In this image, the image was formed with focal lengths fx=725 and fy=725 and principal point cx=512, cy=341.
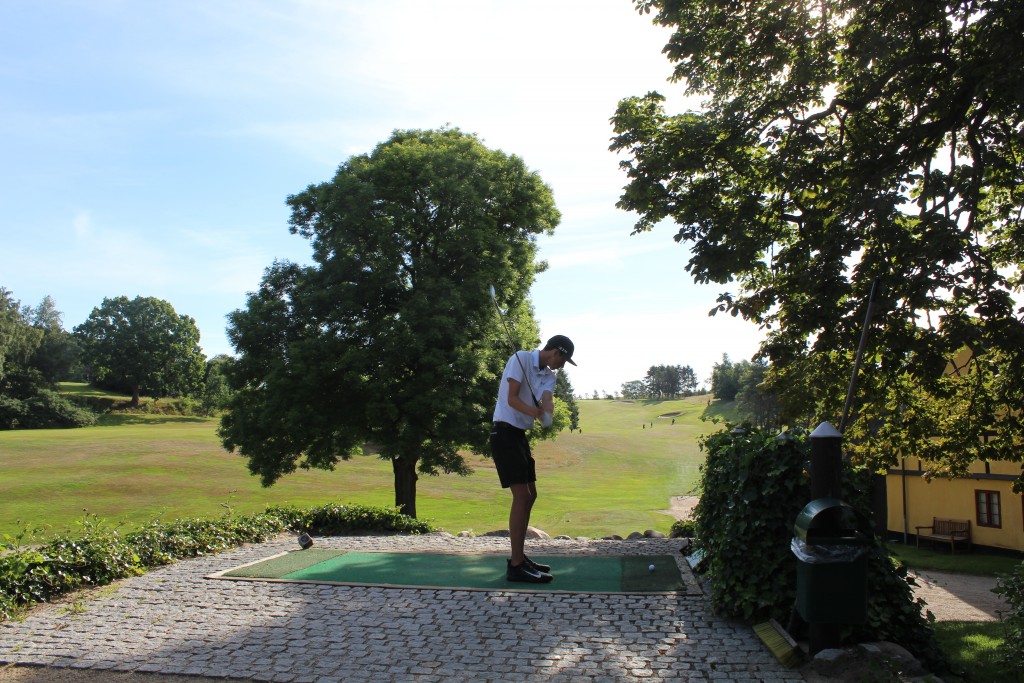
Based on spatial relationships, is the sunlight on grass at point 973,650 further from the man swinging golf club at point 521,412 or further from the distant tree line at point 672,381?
the distant tree line at point 672,381

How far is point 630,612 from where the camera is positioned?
19.6 feet

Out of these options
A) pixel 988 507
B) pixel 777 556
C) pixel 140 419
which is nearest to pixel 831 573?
pixel 777 556

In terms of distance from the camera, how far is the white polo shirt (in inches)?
266

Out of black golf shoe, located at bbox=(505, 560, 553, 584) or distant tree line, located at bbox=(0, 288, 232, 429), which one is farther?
distant tree line, located at bbox=(0, 288, 232, 429)

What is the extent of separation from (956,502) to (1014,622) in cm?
2487

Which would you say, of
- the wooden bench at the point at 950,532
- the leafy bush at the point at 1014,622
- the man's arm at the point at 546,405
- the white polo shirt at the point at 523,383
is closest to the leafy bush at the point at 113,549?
the white polo shirt at the point at 523,383

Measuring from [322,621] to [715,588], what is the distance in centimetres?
318

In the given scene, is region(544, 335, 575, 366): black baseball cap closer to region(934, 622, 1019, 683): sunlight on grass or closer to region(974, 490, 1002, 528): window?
region(934, 622, 1019, 683): sunlight on grass

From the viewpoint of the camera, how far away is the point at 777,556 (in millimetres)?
5367

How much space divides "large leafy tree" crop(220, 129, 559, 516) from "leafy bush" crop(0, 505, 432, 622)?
4.78 m

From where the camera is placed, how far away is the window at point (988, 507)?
80.3 feet

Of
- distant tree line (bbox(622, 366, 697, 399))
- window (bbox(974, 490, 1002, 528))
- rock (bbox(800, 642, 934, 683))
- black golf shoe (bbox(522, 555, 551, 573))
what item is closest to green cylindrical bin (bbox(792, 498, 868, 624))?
rock (bbox(800, 642, 934, 683))

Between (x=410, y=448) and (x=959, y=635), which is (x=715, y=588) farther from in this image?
(x=410, y=448)

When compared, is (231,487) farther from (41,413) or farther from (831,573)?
(41,413)
